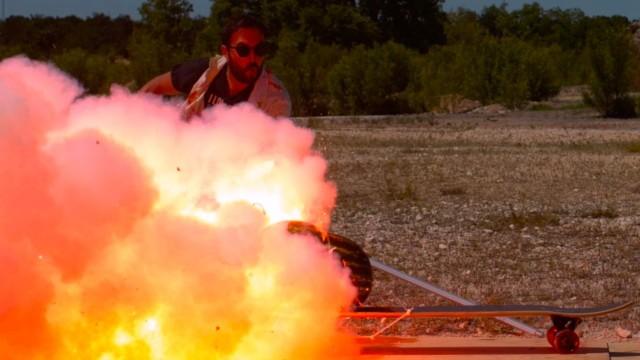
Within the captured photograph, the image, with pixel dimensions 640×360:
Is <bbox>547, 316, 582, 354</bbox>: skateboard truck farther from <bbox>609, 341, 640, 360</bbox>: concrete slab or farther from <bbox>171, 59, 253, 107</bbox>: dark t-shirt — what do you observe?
<bbox>171, 59, 253, 107</bbox>: dark t-shirt

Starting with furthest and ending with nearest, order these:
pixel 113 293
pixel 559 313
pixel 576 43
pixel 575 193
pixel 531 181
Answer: pixel 576 43, pixel 531 181, pixel 575 193, pixel 559 313, pixel 113 293

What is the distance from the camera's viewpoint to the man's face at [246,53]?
7.02 metres

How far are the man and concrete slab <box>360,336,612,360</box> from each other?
1.45 metres

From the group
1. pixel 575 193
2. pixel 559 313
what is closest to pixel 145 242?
pixel 559 313

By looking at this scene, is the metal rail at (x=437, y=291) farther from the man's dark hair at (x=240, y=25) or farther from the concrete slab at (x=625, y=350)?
the man's dark hair at (x=240, y=25)

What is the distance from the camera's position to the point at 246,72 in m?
7.12

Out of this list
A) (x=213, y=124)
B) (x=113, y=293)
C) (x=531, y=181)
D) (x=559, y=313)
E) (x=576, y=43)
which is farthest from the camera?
(x=576, y=43)

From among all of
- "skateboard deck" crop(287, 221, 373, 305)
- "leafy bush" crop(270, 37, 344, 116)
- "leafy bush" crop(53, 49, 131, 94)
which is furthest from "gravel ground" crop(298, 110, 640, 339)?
"leafy bush" crop(270, 37, 344, 116)

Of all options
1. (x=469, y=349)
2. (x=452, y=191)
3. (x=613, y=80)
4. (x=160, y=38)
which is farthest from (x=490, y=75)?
(x=469, y=349)

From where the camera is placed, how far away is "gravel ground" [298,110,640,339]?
9.03 meters

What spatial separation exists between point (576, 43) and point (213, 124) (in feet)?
258

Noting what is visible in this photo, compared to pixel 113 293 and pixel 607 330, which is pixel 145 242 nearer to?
pixel 113 293

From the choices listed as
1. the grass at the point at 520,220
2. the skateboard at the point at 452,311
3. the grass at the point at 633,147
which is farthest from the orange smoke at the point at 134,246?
the grass at the point at 633,147

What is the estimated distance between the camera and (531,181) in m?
17.2
